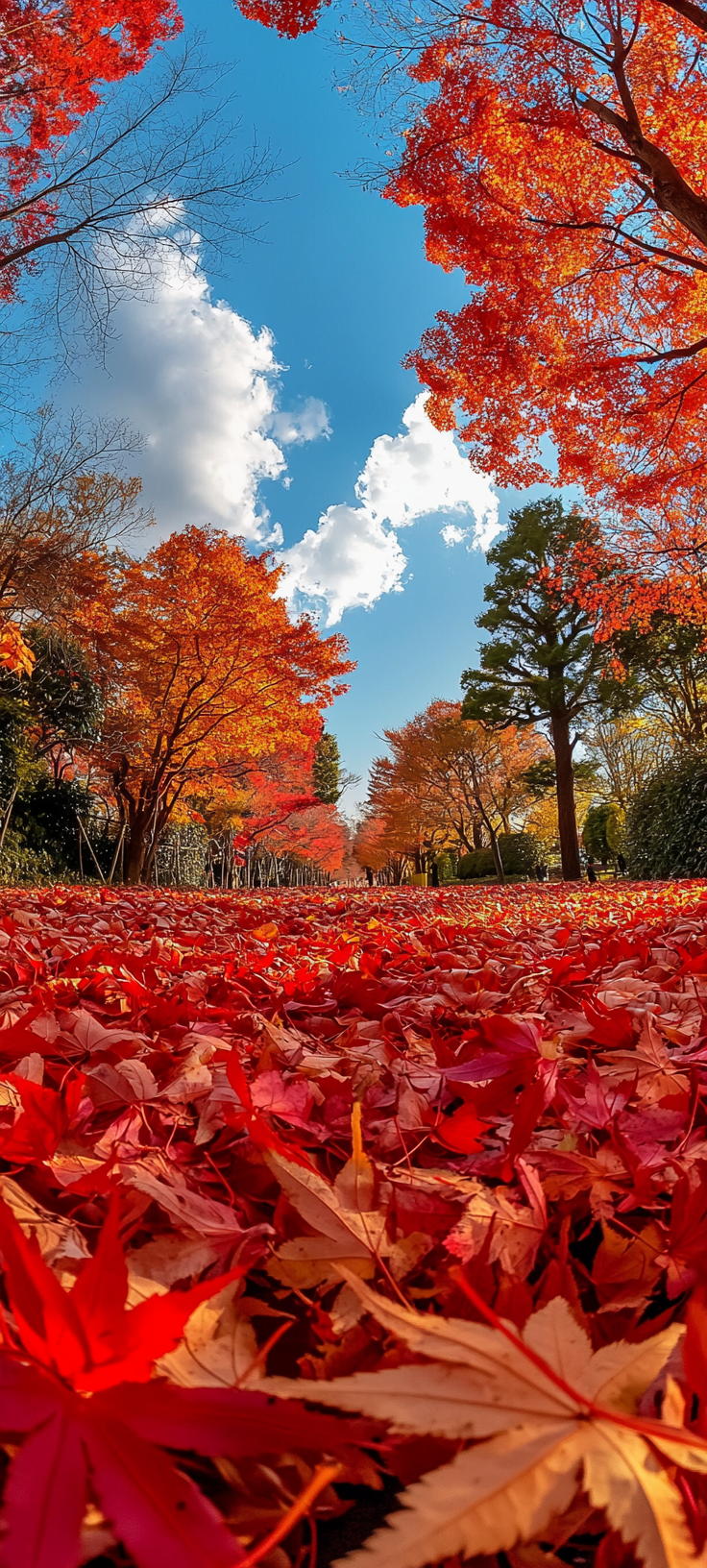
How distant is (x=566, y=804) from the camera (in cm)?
1571

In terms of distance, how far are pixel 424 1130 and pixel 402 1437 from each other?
0.43 metres

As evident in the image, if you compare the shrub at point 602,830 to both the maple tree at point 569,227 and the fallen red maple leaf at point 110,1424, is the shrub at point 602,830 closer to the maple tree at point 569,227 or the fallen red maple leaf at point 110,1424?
the maple tree at point 569,227

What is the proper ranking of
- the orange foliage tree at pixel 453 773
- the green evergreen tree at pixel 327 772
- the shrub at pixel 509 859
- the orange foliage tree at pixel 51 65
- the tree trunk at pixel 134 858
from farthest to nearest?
the green evergreen tree at pixel 327 772, the orange foliage tree at pixel 453 773, the shrub at pixel 509 859, the tree trunk at pixel 134 858, the orange foliage tree at pixel 51 65

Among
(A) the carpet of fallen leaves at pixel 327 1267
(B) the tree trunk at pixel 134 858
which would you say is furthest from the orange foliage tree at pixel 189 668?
(A) the carpet of fallen leaves at pixel 327 1267

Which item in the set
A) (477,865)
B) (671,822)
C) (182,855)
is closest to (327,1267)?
(671,822)

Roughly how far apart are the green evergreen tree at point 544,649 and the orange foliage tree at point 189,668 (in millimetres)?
5106

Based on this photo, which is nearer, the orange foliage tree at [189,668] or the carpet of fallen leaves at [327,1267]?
the carpet of fallen leaves at [327,1267]

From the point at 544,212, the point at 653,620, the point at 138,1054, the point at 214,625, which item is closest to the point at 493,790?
the point at 653,620

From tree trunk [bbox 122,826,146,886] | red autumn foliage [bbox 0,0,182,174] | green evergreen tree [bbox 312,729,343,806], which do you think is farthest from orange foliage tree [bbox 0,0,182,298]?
green evergreen tree [bbox 312,729,343,806]

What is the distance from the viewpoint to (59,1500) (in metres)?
0.26

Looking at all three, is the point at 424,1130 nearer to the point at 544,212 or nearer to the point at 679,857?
the point at 544,212

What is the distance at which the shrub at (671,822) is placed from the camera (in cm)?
1070

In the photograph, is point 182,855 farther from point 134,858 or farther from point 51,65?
point 51,65

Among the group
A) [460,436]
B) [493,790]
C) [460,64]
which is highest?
[460,64]
